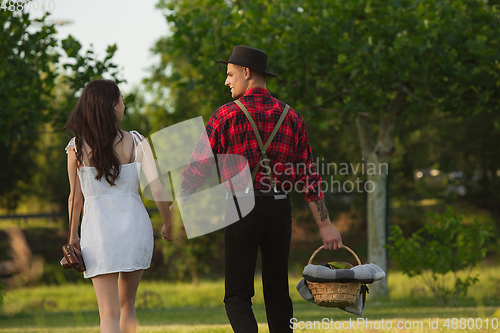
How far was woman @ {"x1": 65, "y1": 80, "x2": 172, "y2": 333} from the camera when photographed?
9.57ft

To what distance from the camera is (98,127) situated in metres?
2.92

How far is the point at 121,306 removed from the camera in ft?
10.1

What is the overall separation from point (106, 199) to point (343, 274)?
4.95ft

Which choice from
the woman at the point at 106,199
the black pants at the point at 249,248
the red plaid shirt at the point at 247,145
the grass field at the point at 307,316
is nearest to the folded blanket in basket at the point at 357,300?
the black pants at the point at 249,248

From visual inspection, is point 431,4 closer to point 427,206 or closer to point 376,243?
point 376,243

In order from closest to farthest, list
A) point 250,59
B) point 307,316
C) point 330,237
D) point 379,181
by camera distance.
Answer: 1. point 250,59
2. point 330,237
3. point 307,316
4. point 379,181

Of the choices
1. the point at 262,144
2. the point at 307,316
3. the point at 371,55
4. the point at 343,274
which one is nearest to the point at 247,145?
the point at 262,144

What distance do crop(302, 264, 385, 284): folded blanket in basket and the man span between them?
18cm

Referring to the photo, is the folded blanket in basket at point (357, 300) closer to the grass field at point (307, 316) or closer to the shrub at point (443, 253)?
the grass field at point (307, 316)

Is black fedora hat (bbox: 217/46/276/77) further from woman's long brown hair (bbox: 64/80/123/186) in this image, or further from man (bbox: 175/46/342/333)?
woman's long brown hair (bbox: 64/80/123/186)

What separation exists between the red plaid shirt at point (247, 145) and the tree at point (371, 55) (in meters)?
3.99

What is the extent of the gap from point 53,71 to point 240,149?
4947mm

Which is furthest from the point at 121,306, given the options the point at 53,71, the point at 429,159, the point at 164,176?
the point at 429,159

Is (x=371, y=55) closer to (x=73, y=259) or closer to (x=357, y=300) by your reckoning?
(x=357, y=300)
